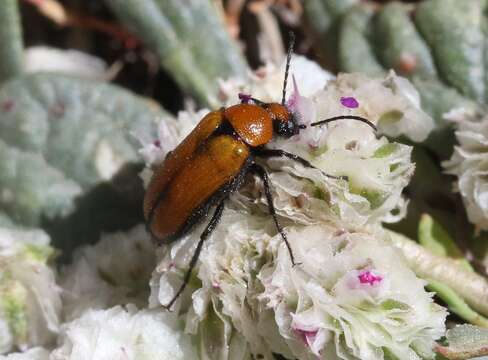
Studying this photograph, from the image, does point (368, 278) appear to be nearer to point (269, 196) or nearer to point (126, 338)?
point (269, 196)

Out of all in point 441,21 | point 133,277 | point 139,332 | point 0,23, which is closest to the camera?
point 139,332

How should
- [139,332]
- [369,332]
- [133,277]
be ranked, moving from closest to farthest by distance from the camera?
[369,332] < [139,332] < [133,277]

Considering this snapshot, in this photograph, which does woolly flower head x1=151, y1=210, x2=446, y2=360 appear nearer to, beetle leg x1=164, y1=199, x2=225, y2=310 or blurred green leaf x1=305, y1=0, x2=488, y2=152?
beetle leg x1=164, y1=199, x2=225, y2=310

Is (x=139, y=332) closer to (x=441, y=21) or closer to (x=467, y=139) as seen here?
(x=467, y=139)

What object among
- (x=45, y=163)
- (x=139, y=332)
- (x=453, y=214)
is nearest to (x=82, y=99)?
(x=45, y=163)

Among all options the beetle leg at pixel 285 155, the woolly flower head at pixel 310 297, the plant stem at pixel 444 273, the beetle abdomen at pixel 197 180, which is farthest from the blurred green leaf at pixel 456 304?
the beetle abdomen at pixel 197 180

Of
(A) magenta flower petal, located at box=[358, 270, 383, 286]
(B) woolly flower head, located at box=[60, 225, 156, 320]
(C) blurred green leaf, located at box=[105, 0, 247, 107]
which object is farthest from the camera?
(C) blurred green leaf, located at box=[105, 0, 247, 107]

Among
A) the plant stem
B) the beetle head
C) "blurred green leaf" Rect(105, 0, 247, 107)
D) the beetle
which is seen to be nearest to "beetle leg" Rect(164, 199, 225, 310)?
the beetle

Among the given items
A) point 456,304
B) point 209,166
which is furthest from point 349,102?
point 456,304
